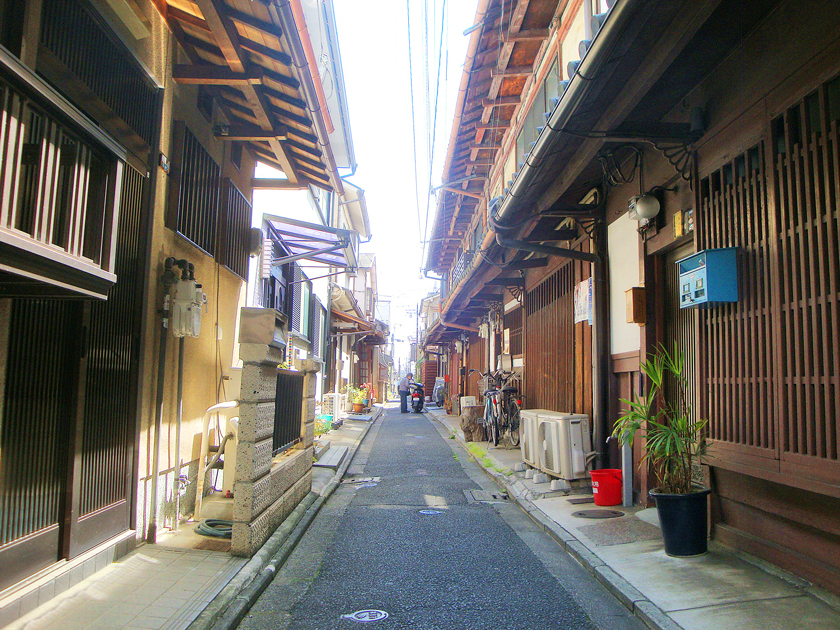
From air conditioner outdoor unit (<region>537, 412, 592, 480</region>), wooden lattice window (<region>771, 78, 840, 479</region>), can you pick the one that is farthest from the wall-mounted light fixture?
air conditioner outdoor unit (<region>537, 412, 592, 480</region>)

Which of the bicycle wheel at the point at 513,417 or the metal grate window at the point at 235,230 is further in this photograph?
the bicycle wheel at the point at 513,417

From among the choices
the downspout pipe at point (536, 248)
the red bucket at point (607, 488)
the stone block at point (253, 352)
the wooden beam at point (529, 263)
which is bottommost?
the red bucket at point (607, 488)

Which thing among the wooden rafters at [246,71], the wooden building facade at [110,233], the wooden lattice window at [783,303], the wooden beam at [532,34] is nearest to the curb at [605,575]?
the wooden lattice window at [783,303]

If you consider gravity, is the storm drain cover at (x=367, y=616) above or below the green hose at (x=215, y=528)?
below

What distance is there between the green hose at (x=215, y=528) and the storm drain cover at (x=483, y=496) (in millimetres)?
Answer: 3546

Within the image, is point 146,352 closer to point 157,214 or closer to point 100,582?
point 157,214

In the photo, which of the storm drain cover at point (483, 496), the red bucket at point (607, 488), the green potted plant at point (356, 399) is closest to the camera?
the red bucket at point (607, 488)

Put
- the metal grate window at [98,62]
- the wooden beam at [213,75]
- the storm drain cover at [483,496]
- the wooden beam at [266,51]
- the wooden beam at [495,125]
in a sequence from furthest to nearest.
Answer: the wooden beam at [495,125], the storm drain cover at [483,496], the wooden beam at [213,75], the wooden beam at [266,51], the metal grate window at [98,62]

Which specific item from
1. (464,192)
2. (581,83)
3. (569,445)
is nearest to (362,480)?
(569,445)

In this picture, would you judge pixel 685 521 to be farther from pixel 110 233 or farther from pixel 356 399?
pixel 356 399

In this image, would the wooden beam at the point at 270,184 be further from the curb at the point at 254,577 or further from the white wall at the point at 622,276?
the white wall at the point at 622,276

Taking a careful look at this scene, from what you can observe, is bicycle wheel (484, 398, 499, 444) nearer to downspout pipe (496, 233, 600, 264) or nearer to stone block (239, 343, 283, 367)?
downspout pipe (496, 233, 600, 264)

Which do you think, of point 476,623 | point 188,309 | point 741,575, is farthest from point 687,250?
point 188,309

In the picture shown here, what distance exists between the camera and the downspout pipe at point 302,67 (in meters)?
4.83
